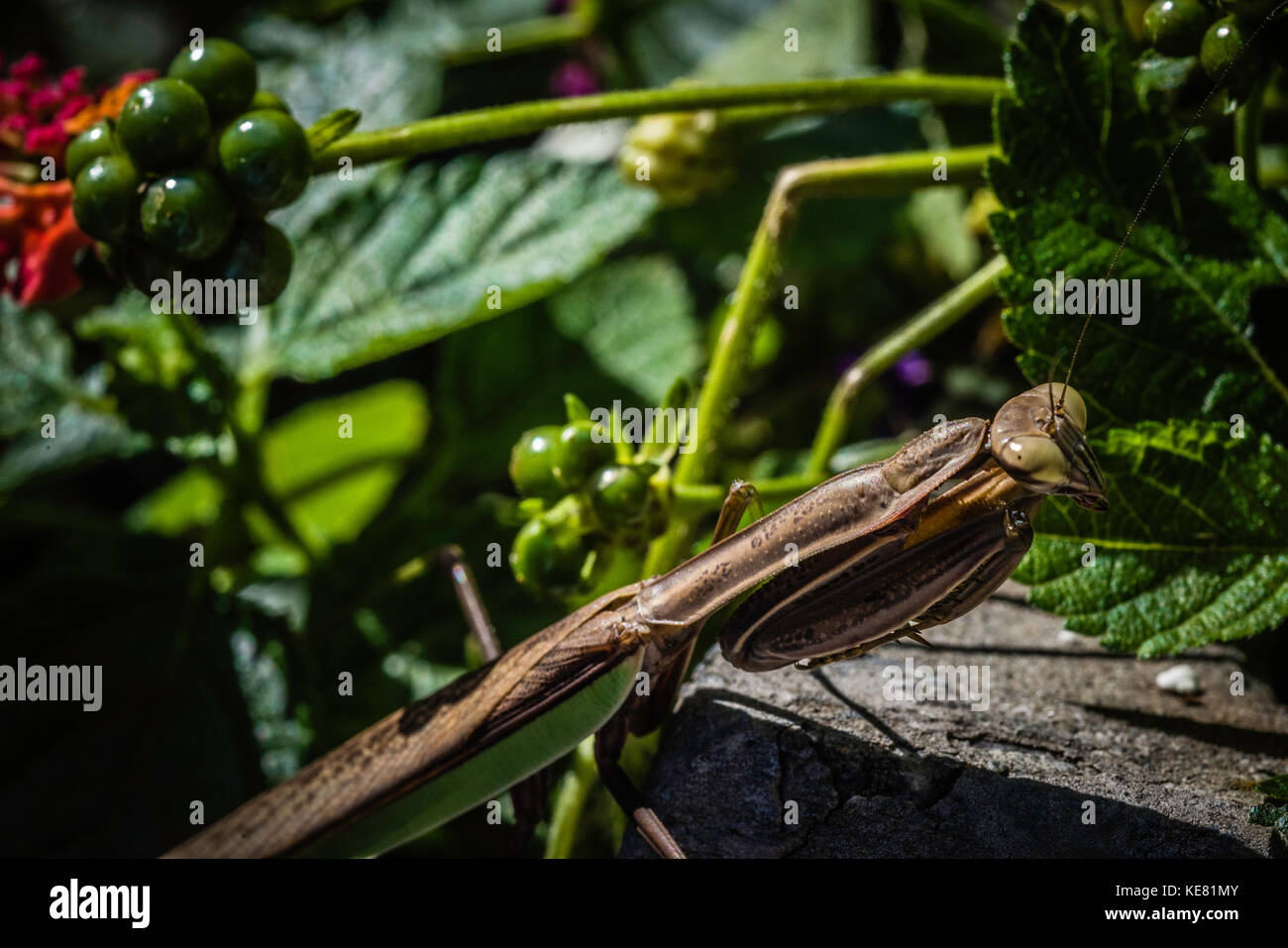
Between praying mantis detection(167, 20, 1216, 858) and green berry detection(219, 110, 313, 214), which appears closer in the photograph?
praying mantis detection(167, 20, 1216, 858)

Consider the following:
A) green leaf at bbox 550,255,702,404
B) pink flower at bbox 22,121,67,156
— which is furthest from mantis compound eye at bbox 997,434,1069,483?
pink flower at bbox 22,121,67,156

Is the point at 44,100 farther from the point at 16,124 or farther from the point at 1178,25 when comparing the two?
the point at 1178,25

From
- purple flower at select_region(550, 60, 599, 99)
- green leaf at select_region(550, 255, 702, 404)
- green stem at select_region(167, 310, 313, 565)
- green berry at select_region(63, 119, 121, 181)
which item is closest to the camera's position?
green berry at select_region(63, 119, 121, 181)

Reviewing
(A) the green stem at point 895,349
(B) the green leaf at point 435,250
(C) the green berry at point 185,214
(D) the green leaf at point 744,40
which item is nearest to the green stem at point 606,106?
(C) the green berry at point 185,214

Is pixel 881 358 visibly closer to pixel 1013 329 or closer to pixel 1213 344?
pixel 1013 329

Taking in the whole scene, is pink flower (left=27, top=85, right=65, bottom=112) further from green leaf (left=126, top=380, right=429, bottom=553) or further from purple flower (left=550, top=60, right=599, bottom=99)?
purple flower (left=550, top=60, right=599, bottom=99)

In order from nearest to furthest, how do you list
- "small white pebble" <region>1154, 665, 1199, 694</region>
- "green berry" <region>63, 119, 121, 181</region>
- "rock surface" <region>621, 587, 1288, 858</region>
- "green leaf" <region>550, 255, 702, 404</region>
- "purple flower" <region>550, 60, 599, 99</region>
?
"rock surface" <region>621, 587, 1288, 858</region> → "green berry" <region>63, 119, 121, 181</region> → "small white pebble" <region>1154, 665, 1199, 694</region> → "green leaf" <region>550, 255, 702, 404</region> → "purple flower" <region>550, 60, 599, 99</region>

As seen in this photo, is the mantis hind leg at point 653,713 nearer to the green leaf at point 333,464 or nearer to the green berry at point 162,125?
the green berry at point 162,125
